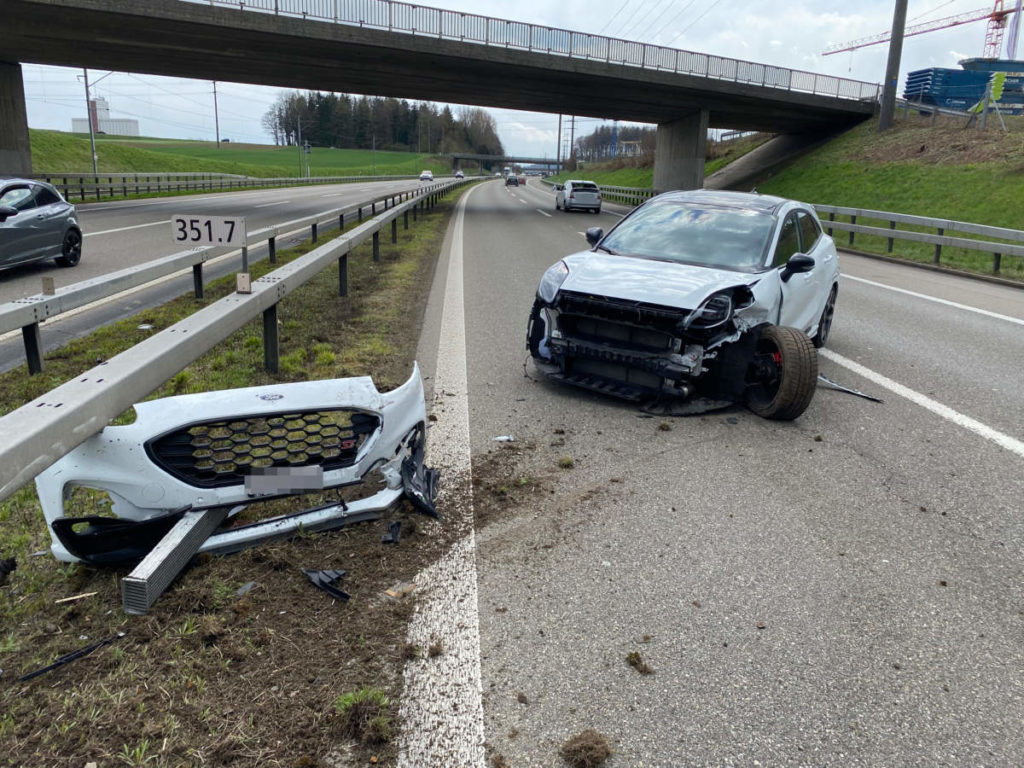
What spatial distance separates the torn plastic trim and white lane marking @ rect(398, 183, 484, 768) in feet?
1.56

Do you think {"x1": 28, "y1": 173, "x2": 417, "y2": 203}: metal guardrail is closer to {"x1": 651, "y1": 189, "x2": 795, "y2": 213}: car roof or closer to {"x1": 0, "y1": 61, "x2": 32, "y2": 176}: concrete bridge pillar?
{"x1": 0, "y1": 61, "x2": 32, "y2": 176}: concrete bridge pillar

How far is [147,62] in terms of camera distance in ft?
106

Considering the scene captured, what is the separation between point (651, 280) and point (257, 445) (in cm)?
368

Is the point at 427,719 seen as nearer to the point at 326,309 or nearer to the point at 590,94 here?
the point at 326,309

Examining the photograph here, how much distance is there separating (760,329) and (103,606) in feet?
16.2

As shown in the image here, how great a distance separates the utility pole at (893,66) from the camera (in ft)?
95.6

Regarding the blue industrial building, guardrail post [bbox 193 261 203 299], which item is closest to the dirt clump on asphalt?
guardrail post [bbox 193 261 203 299]

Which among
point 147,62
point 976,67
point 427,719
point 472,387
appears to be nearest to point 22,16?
point 147,62

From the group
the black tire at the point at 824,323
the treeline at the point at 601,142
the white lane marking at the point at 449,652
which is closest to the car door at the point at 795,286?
the black tire at the point at 824,323

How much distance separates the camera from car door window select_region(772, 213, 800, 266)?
6968mm

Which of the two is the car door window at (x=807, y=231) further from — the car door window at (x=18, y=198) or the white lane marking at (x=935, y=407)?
the car door window at (x=18, y=198)

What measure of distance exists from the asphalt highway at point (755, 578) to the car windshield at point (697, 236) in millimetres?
1454

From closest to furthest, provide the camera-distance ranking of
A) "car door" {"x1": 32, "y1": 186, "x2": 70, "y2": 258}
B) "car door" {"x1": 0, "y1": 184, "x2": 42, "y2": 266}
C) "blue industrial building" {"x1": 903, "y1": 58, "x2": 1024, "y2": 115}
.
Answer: "car door" {"x1": 0, "y1": 184, "x2": 42, "y2": 266}
"car door" {"x1": 32, "y1": 186, "x2": 70, "y2": 258}
"blue industrial building" {"x1": 903, "y1": 58, "x2": 1024, "y2": 115}

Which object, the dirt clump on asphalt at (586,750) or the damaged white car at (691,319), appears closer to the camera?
the dirt clump on asphalt at (586,750)
